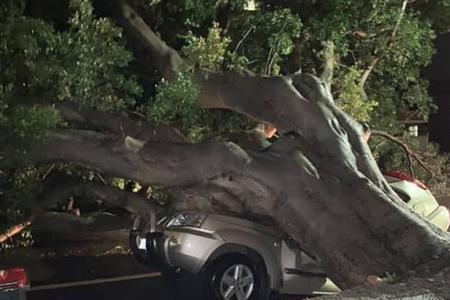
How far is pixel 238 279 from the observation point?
8.65m

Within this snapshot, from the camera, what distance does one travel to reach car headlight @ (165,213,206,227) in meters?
8.86

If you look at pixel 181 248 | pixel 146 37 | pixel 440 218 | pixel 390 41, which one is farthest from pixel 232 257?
pixel 390 41

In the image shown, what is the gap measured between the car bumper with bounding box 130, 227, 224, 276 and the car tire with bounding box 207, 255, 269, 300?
199 mm

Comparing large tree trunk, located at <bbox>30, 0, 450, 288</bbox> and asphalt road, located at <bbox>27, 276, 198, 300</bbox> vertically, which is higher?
large tree trunk, located at <bbox>30, 0, 450, 288</bbox>

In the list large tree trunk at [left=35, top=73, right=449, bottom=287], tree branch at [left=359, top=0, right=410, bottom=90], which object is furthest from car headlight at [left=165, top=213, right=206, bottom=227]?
tree branch at [left=359, top=0, right=410, bottom=90]

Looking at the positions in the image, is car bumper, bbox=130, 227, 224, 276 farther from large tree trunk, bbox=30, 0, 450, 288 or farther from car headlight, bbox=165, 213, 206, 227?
large tree trunk, bbox=30, 0, 450, 288

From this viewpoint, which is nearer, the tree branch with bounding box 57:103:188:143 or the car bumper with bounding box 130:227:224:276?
the car bumper with bounding box 130:227:224:276

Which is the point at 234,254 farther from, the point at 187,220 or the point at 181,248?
the point at 187,220

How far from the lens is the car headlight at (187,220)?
886cm

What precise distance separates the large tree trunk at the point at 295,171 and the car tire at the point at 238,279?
23.8 inches

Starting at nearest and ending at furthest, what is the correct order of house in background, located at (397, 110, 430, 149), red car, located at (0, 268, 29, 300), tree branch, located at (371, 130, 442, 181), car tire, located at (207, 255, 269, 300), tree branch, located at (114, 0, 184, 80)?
red car, located at (0, 268, 29, 300), car tire, located at (207, 255, 269, 300), tree branch, located at (114, 0, 184, 80), tree branch, located at (371, 130, 442, 181), house in background, located at (397, 110, 430, 149)

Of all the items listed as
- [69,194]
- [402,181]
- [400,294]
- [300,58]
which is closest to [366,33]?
[300,58]

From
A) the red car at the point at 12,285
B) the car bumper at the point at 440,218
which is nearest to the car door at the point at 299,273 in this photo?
the car bumper at the point at 440,218

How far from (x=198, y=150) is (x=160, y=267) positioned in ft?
4.83
